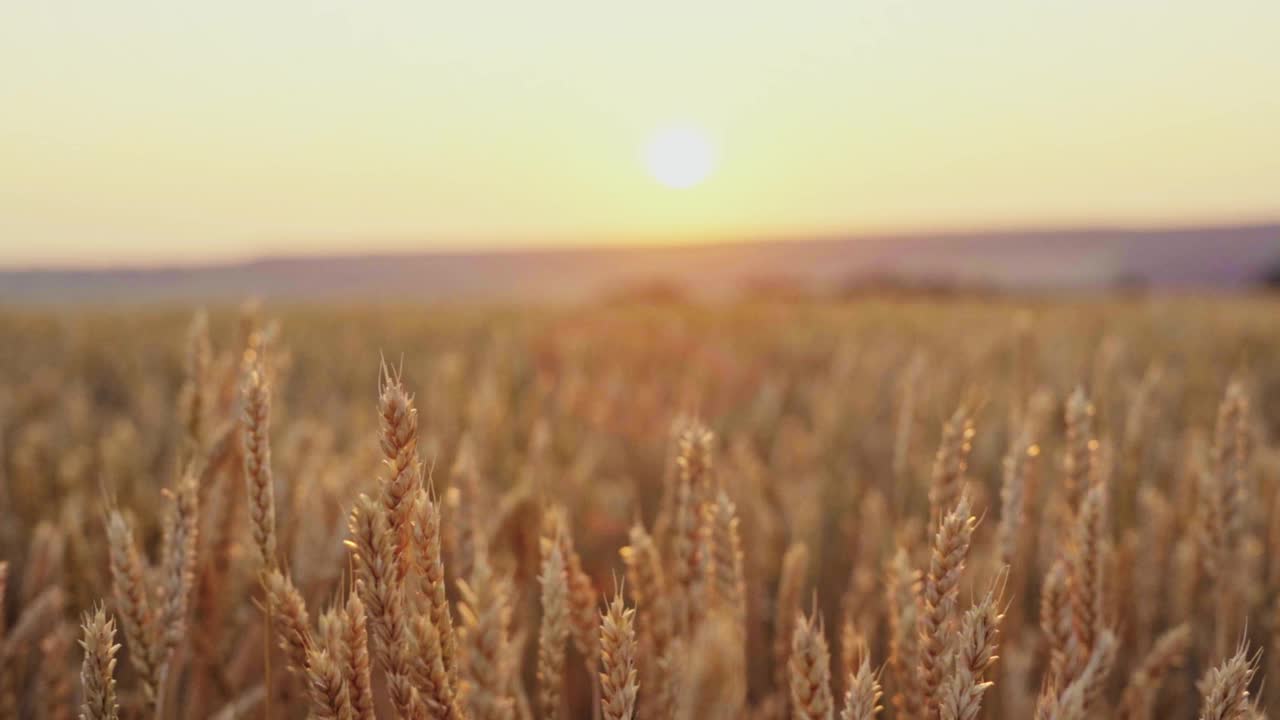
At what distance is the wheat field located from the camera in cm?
86

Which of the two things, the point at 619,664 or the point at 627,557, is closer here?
the point at 619,664

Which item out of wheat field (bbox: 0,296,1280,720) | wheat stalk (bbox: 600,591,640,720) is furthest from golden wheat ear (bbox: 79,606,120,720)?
wheat stalk (bbox: 600,591,640,720)

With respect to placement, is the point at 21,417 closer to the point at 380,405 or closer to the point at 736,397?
the point at 736,397

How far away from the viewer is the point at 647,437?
3.78m

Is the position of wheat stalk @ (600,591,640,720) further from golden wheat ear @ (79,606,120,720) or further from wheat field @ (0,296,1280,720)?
golden wheat ear @ (79,606,120,720)

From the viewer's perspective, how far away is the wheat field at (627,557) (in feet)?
2.82

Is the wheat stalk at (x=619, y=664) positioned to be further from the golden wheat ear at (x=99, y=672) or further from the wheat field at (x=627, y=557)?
the golden wheat ear at (x=99, y=672)

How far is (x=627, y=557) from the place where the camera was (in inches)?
44.0

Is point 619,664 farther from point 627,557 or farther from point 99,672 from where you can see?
point 99,672

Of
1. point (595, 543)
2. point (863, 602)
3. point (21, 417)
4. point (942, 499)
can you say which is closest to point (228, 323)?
point (21, 417)

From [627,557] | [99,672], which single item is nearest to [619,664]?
[627,557]

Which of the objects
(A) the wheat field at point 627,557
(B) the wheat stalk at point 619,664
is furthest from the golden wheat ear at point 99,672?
(B) the wheat stalk at point 619,664

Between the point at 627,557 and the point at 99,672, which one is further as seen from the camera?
the point at 627,557

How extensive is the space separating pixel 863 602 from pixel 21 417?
12.1 feet
